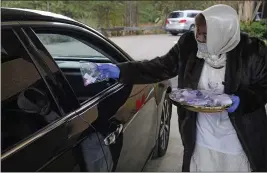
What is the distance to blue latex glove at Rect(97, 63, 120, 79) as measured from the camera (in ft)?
7.86

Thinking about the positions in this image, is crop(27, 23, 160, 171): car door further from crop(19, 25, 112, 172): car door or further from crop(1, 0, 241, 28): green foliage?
crop(1, 0, 241, 28): green foliage

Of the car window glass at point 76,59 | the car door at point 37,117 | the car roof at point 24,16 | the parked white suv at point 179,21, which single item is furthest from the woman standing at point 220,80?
the parked white suv at point 179,21

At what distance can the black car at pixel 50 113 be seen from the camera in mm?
1624

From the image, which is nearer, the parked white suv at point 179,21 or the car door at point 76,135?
the car door at point 76,135

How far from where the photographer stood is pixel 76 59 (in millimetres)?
3594

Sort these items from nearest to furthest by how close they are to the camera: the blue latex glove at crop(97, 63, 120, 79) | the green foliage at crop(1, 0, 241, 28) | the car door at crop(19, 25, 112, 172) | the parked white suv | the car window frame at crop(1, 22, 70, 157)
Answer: the car window frame at crop(1, 22, 70, 157) → the car door at crop(19, 25, 112, 172) → the blue latex glove at crop(97, 63, 120, 79) → the parked white suv → the green foliage at crop(1, 0, 241, 28)

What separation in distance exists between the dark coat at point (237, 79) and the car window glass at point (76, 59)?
0.98ft

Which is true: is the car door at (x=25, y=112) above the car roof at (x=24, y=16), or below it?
below

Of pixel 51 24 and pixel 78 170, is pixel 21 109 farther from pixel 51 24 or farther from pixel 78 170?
pixel 51 24

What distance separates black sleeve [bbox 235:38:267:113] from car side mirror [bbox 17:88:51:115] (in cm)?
106

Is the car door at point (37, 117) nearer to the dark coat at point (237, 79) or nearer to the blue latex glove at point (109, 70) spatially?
the blue latex glove at point (109, 70)

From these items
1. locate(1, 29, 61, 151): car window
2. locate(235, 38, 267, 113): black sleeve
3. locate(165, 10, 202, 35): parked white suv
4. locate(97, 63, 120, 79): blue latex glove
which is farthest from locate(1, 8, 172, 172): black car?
locate(165, 10, 202, 35): parked white suv

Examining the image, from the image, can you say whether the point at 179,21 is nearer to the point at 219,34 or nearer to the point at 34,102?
the point at 219,34

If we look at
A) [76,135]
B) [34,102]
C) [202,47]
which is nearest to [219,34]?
[202,47]
